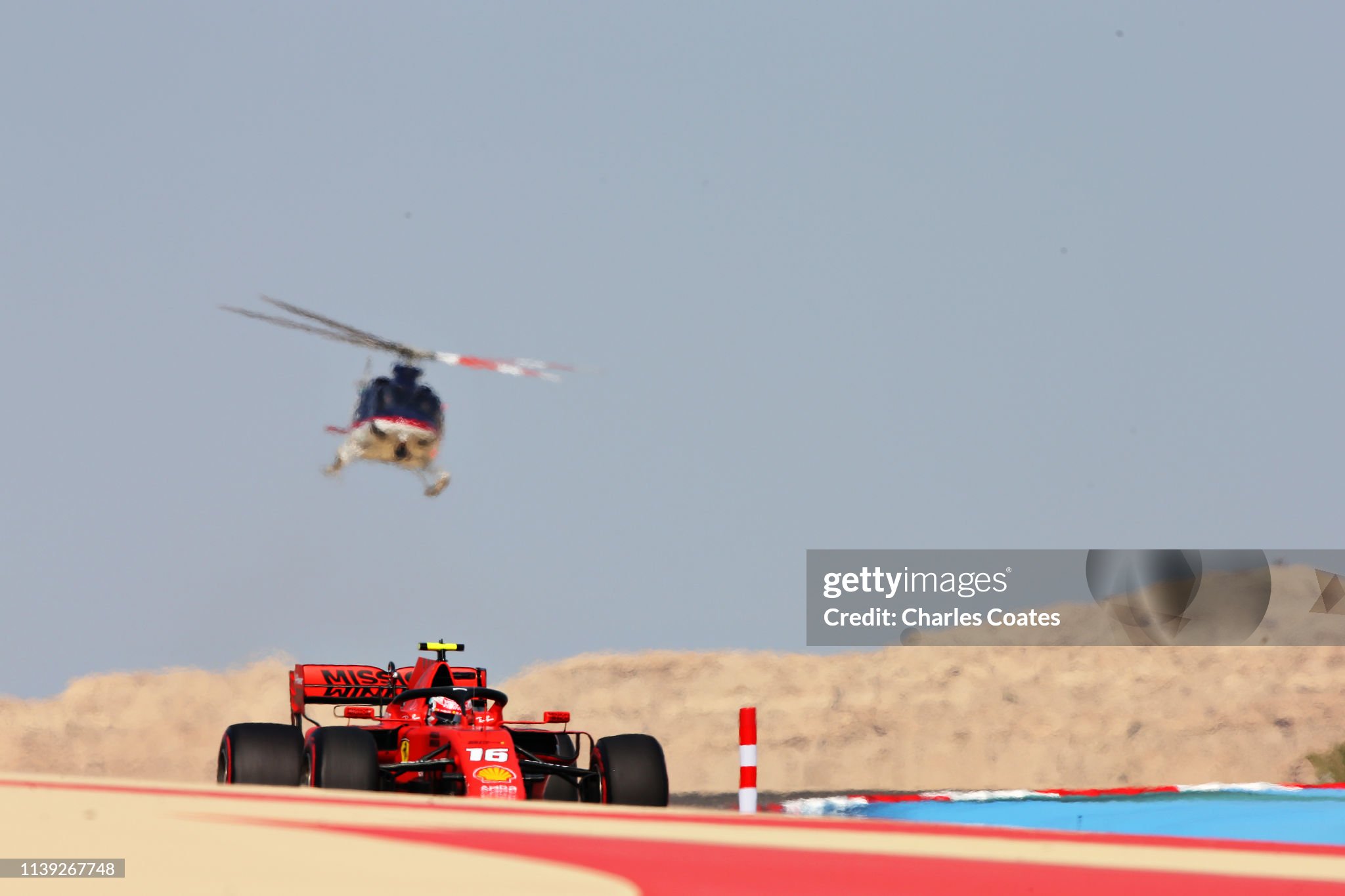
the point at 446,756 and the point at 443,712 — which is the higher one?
the point at 443,712

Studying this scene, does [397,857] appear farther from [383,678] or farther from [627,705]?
[627,705]

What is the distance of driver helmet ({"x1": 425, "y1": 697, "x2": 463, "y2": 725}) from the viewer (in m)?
13.6

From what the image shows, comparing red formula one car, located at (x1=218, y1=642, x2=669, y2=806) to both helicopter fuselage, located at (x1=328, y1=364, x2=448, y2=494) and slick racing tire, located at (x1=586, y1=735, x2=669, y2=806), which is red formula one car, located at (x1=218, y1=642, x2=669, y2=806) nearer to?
slick racing tire, located at (x1=586, y1=735, x2=669, y2=806)

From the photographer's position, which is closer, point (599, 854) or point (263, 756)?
point (599, 854)

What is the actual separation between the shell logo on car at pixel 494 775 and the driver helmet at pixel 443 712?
1049mm

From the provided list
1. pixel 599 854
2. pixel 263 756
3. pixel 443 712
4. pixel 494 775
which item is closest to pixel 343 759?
pixel 263 756

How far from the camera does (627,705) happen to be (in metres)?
38.5

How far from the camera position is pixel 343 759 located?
12.3 meters

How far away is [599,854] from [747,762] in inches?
266

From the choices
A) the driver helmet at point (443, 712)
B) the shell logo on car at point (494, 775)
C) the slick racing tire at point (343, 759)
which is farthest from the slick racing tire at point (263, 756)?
the shell logo on car at point (494, 775)

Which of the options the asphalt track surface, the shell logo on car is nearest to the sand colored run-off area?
the shell logo on car

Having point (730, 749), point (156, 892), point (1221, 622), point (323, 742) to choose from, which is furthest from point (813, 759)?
point (156, 892)

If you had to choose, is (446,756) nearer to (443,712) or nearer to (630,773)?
A: (443,712)

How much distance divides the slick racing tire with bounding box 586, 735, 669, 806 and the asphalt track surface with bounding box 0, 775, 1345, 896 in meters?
5.27
